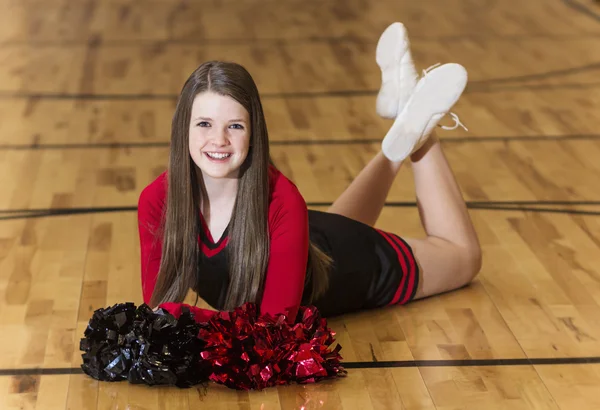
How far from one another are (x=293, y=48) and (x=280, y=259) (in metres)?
2.90

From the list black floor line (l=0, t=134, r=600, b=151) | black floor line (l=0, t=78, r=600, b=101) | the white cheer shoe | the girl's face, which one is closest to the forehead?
the girl's face

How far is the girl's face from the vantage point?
194 cm

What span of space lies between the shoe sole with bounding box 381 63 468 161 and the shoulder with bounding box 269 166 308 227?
454 mm

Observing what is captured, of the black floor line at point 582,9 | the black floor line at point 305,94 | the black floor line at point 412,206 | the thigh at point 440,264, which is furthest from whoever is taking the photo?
the black floor line at point 582,9

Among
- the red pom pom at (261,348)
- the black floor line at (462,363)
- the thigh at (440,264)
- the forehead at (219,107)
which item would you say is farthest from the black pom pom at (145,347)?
the thigh at (440,264)

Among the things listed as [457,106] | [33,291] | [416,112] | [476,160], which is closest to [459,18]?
[457,106]

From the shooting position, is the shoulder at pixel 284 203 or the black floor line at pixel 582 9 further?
the black floor line at pixel 582 9

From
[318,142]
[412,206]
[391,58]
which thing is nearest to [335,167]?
[318,142]

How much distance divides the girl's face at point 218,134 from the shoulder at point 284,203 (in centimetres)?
11

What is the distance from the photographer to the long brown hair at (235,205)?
6.42 ft

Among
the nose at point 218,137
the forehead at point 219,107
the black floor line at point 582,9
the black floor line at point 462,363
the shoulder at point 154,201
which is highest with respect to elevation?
the forehead at point 219,107

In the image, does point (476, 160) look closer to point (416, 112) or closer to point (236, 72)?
point (416, 112)

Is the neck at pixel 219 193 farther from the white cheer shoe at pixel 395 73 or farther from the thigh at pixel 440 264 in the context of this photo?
the white cheer shoe at pixel 395 73

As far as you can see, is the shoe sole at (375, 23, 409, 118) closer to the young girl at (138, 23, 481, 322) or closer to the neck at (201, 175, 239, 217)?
the young girl at (138, 23, 481, 322)
